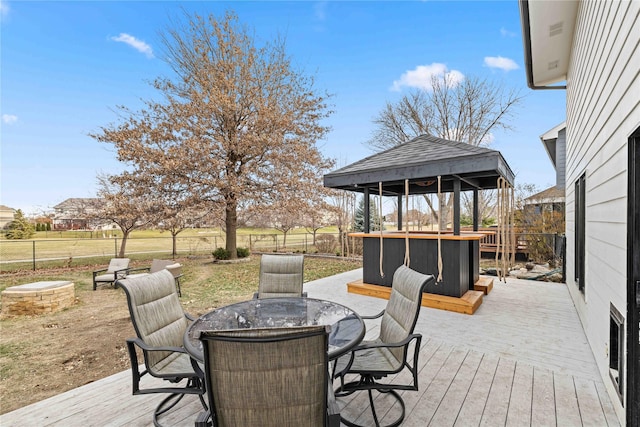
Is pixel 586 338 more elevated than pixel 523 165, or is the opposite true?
pixel 523 165

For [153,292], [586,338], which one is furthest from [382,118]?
[153,292]

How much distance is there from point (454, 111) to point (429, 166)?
1260 cm

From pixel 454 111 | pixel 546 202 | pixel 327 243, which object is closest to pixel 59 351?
pixel 327 243

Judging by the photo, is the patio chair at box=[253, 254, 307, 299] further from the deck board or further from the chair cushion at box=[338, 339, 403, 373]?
the deck board

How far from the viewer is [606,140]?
2373 mm

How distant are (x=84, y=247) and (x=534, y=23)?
15672 mm

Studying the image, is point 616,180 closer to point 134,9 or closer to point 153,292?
point 153,292

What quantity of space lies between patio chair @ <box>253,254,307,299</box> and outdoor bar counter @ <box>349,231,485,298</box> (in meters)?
2.13

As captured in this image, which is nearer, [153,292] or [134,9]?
[153,292]

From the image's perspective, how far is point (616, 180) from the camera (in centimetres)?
209

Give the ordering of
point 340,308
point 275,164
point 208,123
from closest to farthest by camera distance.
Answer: point 340,308, point 208,123, point 275,164

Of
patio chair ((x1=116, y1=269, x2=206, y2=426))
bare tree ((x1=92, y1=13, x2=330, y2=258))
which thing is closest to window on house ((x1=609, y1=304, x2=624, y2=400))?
patio chair ((x1=116, y1=269, x2=206, y2=426))

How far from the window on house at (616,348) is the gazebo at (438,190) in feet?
6.72

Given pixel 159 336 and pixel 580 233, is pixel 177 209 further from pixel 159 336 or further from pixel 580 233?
pixel 580 233
